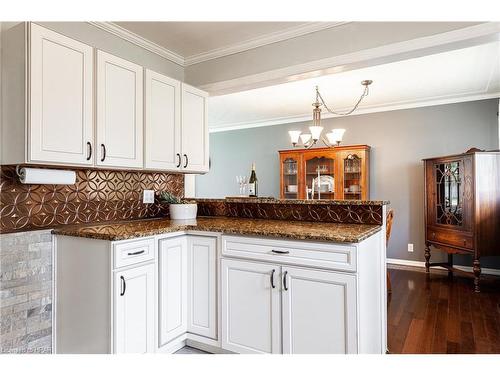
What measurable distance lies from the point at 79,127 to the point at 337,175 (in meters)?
3.88

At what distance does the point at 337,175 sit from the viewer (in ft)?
16.8

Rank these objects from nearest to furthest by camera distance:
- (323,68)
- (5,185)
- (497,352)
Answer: (5,185) < (497,352) < (323,68)

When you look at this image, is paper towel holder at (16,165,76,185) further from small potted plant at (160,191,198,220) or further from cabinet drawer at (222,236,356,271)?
cabinet drawer at (222,236,356,271)

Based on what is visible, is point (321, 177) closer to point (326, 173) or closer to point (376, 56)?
point (326, 173)

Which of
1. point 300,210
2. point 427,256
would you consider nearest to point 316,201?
point 300,210

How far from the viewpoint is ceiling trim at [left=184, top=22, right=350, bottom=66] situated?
255 centimetres

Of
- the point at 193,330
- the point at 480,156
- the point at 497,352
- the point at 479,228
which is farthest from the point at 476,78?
the point at 193,330

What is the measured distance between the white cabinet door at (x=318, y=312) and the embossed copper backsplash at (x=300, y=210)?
2.16 feet

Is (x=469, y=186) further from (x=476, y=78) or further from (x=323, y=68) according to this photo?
(x=323, y=68)

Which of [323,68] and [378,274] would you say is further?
[323,68]

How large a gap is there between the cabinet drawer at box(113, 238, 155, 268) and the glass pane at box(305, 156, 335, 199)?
3.42 meters

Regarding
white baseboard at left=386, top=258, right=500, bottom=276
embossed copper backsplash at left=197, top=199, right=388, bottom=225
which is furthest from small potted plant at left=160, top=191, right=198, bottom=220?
white baseboard at left=386, top=258, right=500, bottom=276

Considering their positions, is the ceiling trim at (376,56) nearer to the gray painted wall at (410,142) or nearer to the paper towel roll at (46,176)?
the paper towel roll at (46,176)

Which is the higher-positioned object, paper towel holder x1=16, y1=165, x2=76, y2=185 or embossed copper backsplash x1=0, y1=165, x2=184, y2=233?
paper towel holder x1=16, y1=165, x2=76, y2=185
